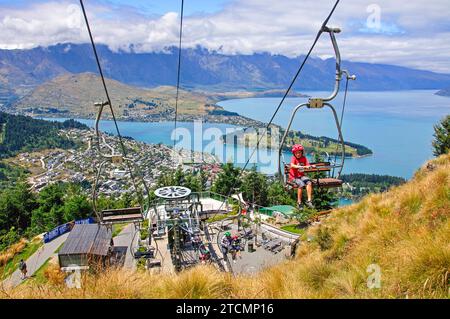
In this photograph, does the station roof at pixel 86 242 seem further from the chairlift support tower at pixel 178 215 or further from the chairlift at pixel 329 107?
the chairlift at pixel 329 107

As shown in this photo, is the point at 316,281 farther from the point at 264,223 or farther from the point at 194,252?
the point at 264,223

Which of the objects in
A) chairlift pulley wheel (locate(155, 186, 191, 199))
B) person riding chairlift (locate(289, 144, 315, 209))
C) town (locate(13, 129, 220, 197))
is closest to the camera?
person riding chairlift (locate(289, 144, 315, 209))

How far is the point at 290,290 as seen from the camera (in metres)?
3.55

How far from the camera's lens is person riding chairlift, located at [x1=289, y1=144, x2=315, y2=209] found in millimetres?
6438

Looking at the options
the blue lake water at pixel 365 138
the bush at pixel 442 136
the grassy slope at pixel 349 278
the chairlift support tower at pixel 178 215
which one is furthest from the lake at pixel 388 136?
the grassy slope at pixel 349 278

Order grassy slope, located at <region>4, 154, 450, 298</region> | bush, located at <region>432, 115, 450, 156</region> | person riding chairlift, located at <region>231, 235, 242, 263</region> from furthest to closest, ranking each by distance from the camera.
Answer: bush, located at <region>432, 115, 450, 156</region> < person riding chairlift, located at <region>231, 235, 242, 263</region> < grassy slope, located at <region>4, 154, 450, 298</region>

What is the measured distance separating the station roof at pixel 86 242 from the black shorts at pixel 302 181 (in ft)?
27.6

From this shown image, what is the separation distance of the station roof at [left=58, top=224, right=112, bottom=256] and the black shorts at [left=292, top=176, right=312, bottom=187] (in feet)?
27.6

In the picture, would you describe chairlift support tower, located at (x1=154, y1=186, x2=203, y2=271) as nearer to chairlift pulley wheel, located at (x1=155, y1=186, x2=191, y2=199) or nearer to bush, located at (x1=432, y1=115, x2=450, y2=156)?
chairlift pulley wheel, located at (x1=155, y1=186, x2=191, y2=199)

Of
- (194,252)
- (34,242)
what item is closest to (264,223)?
(194,252)

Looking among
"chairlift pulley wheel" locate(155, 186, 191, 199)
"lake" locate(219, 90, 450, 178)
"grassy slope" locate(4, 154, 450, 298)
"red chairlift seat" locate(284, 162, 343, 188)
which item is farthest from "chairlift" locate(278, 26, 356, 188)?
"lake" locate(219, 90, 450, 178)

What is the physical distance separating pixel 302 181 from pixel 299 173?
308 mm
